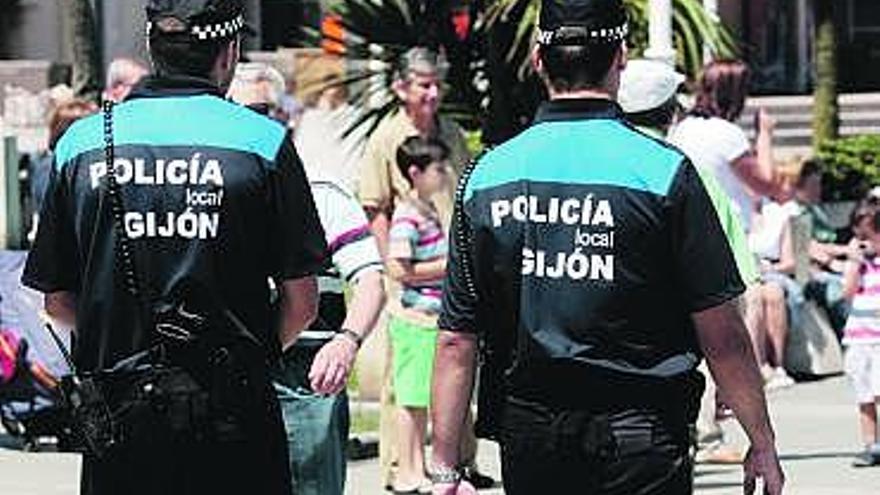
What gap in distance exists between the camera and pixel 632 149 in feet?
17.1

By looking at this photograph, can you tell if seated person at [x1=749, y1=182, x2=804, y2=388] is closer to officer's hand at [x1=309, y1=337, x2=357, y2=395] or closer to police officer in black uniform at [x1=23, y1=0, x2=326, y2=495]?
officer's hand at [x1=309, y1=337, x2=357, y2=395]

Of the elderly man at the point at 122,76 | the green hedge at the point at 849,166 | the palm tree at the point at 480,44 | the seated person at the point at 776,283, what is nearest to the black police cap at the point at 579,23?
the elderly man at the point at 122,76

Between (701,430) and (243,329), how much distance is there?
6.21 meters

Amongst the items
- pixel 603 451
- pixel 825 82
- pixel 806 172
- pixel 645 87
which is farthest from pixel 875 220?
pixel 825 82

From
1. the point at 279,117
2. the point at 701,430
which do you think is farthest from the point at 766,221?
the point at 279,117

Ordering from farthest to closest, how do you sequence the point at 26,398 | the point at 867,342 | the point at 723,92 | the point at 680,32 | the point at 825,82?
the point at 825,82 < the point at 680,32 < the point at 26,398 < the point at 867,342 < the point at 723,92

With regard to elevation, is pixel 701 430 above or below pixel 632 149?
below

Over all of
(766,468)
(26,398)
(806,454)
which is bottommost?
(806,454)

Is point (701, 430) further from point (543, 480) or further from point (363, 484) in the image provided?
point (543, 480)

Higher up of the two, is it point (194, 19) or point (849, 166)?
point (194, 19)

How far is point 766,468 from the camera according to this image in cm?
534

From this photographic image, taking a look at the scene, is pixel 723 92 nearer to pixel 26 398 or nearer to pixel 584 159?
pixel 26 398

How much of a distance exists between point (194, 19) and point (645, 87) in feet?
11.5

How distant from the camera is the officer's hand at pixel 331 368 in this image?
6016mm
